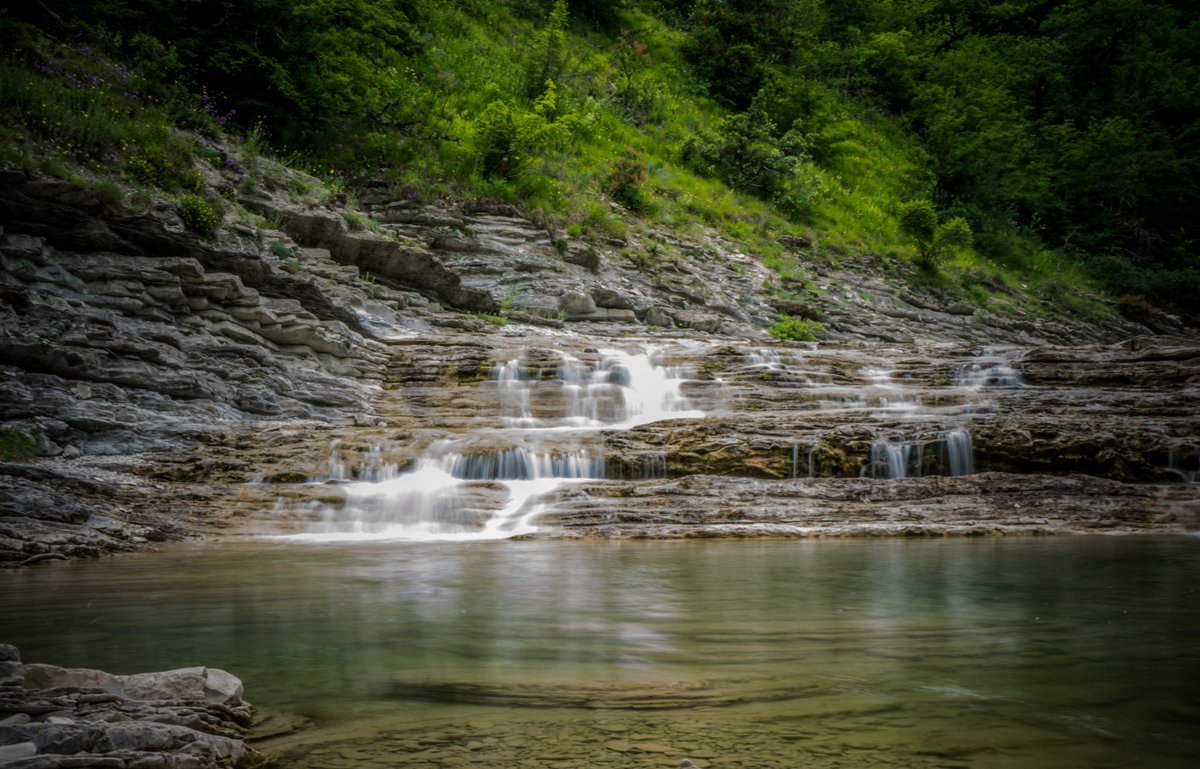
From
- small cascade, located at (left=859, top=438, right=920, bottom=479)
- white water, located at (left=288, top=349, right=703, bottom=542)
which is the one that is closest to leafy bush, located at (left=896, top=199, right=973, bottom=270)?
white water, located at (left=288, top=349, right=703, bottom=542)

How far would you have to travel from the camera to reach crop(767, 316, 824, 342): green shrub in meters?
17.8

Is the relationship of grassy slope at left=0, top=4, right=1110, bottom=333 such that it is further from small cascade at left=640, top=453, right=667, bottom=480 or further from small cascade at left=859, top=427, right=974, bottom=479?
small cascade at left=859, top=427, right=974, bottom=479

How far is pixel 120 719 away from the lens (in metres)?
2.05

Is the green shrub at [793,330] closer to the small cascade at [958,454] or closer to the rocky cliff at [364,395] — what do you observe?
the rocky cliff at [364,395]

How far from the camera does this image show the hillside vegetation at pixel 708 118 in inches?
547

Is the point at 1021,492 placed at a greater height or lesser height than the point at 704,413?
lesser

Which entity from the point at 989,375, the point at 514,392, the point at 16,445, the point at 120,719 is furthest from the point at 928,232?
the point at 120,719

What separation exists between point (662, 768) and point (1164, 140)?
127 ft

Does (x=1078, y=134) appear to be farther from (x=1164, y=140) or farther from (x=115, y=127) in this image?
(x=115, y=127)

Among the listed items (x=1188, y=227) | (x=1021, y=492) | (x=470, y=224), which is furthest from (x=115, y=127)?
(x=1188, y=227)

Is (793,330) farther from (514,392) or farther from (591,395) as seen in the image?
(514,392)

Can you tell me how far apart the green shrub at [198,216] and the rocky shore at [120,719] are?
34.7ft

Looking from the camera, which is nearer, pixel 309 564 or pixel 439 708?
pixel 439 708

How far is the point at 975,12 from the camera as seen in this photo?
120 feet
